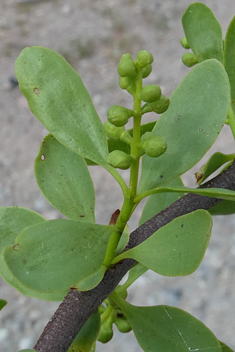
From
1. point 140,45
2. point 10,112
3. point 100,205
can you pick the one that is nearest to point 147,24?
point 140,45

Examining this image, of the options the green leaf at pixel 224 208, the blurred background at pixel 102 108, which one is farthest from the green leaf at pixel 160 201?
the blurred background at pixel 102 108

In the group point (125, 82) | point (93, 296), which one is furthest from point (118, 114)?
point (93, 296)

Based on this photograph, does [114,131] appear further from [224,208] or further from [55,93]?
[224,208]

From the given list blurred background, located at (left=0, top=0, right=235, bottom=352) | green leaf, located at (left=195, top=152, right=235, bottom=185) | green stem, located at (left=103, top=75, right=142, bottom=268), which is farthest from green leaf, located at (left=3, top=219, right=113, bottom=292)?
blurred background, located at (left=0, top=0, right=235, bottom=352)

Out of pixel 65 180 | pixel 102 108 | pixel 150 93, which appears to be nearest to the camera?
pixel 150 93

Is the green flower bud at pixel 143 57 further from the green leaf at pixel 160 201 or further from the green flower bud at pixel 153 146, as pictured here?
the green leaf at pixel 160 201

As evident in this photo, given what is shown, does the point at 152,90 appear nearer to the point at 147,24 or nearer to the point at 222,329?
the point at 222,329
